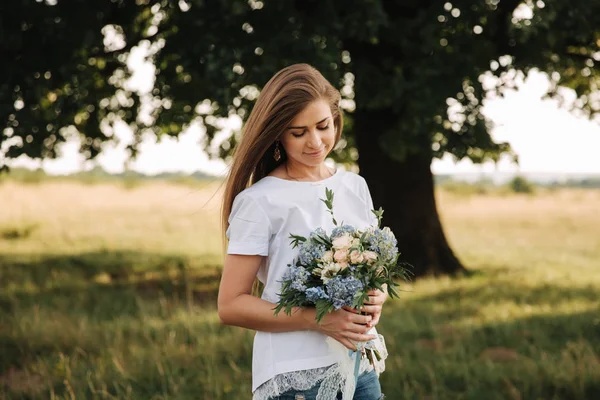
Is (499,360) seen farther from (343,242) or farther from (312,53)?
(343,242)

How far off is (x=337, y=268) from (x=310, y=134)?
0.56 metres

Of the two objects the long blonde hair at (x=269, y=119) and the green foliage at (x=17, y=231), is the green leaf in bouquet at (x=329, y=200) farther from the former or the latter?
the green foliage at (x=17, y=231)

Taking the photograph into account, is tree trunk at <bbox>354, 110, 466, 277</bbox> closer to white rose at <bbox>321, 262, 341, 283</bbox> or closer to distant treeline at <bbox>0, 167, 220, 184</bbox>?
white rose at <bbox>321, 262, 341, 283</bbox>

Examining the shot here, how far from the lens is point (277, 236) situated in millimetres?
2658

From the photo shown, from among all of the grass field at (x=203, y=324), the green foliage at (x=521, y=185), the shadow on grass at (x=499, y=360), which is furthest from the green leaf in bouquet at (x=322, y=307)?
the green foliage at (x=521, y=185)

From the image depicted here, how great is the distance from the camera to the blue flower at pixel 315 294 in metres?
2.43

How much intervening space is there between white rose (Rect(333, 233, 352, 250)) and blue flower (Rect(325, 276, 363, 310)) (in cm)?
12

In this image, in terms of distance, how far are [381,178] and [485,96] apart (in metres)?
2.78

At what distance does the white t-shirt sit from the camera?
261 centimetres

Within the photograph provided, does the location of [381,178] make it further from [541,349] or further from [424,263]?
[541,349]

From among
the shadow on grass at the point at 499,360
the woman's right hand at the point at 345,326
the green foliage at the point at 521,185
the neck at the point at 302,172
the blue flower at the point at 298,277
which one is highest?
the neck at the point at 302,172

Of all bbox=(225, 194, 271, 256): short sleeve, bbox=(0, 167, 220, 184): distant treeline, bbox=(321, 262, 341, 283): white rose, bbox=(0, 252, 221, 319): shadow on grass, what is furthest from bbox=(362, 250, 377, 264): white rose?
bbox=(0, 167, 220, 184): distant treeline

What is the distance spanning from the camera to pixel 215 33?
8.69m

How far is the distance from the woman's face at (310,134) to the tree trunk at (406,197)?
8.49 metres
